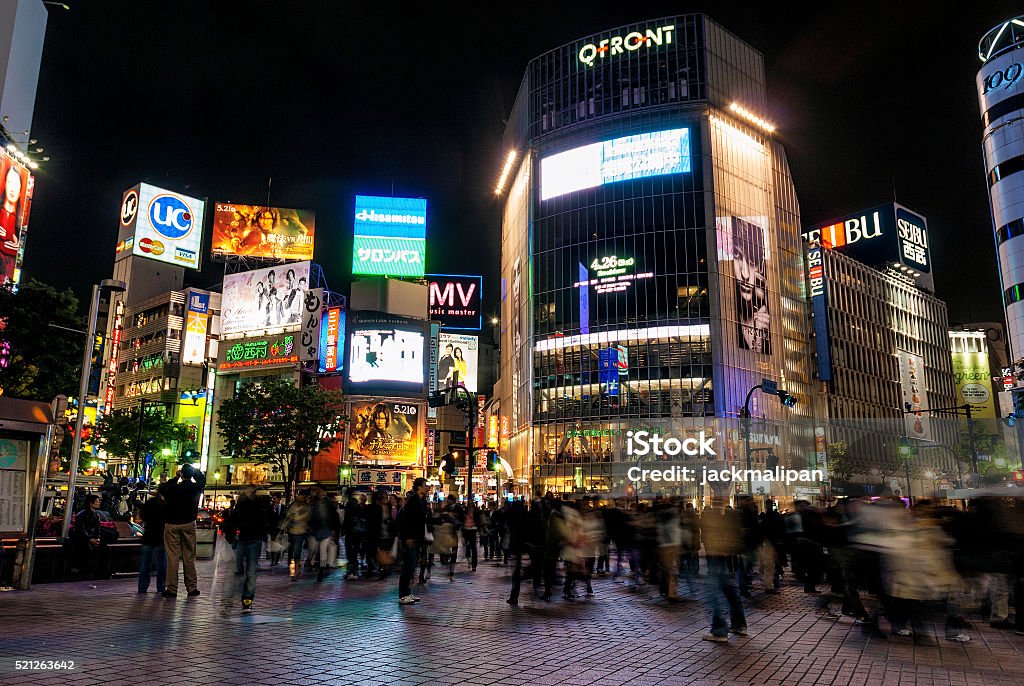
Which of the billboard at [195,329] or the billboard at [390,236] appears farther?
the billboard at [195,329]

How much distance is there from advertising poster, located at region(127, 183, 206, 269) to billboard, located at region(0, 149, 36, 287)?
56.2 meters

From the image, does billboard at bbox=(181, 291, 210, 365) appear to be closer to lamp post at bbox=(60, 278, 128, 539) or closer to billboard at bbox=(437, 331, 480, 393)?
billboard at bbox=(437, 331, 480, 393)

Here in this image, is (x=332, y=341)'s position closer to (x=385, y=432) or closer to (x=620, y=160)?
(x=385, y=432)

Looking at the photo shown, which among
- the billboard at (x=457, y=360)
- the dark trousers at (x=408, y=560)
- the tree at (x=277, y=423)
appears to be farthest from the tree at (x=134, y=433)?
the dark trousers at (x=408, y=560)

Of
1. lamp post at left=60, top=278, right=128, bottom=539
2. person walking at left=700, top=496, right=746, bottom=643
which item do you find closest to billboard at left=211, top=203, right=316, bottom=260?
lamp post at left=60, top=278, right=128, bottom=539

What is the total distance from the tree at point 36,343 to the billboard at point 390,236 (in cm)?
4064

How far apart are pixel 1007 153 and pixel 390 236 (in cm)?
5787

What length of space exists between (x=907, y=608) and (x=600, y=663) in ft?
15.1

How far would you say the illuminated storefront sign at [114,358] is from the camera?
93688 millimetres

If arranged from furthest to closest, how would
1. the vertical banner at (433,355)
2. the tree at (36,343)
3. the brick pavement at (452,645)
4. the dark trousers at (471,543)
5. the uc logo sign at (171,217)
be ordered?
the uc logo sign at (171,217) < the vertical banner at (433,355) < the tree at (36,343) < the dark trousers at (471,543) < the brick pavement at (452,645)

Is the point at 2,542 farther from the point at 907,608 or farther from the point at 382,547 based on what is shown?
the point at 907,608

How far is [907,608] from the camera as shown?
963 cm

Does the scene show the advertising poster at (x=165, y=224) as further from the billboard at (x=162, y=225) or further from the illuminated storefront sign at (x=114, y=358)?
the illuminated storefront sign at (x=114, y=358)

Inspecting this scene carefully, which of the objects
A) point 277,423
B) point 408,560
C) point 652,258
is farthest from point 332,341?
point 408,560
